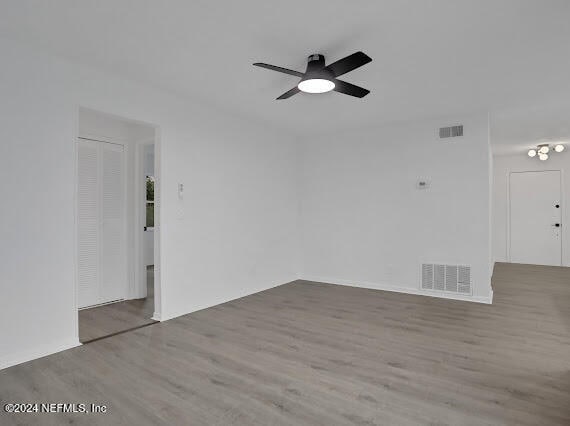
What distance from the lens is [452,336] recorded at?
347 centimetres

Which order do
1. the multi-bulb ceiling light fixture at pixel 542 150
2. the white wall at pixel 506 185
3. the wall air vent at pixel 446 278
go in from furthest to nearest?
the white wall at pixel 506 185
the multi-bulb ceiling light fixture at pixel 542 150
the wall air vent at pixel 446 278

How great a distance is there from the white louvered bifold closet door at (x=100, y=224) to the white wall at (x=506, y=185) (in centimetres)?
811

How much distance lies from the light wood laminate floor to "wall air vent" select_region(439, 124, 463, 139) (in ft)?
14.9

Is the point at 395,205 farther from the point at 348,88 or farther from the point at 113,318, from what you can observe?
the point at 113,318

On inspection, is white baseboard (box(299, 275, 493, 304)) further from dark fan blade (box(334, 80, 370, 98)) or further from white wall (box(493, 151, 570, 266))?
white wall (box(493, 151, 570, 266))

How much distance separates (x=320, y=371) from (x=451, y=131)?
385 cm

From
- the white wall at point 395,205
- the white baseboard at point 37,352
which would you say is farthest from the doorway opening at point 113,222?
the white wall at point 395,205

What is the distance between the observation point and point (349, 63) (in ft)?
8.54

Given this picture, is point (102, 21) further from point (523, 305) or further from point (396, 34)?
point (523, 305)

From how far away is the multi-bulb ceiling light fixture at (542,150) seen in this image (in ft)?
22.9

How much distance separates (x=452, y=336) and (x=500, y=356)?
0.51 metres

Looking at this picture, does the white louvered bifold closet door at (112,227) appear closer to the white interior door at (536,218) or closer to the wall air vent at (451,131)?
the wall air vent at (451,131)

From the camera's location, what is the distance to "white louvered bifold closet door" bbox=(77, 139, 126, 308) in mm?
4367

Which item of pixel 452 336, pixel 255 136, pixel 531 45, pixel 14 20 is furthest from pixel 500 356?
pixel 14 20
